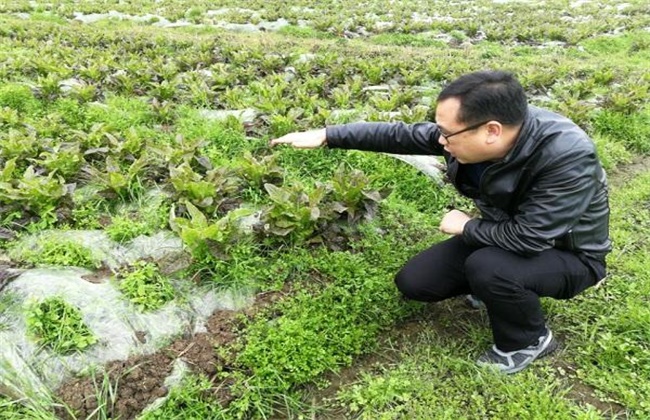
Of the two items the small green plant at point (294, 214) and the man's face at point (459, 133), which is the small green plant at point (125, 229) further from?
the man's face at point (459, 133)

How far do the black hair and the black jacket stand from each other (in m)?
0.19

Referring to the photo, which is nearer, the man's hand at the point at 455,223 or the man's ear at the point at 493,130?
the man's ear at the point at 493,130

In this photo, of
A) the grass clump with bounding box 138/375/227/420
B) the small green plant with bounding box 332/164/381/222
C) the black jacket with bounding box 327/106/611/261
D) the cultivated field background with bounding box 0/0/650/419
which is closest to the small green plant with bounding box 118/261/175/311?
the cultivated field background with bounding box 0/0/650/419

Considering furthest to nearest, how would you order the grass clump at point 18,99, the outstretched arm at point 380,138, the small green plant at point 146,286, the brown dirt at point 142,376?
the grass clump at point 18,99 < the outstretched arm at point 380,138 < the small green plant at point 146,286 < the brown dirt at point 142,376

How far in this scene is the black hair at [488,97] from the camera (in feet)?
8.96

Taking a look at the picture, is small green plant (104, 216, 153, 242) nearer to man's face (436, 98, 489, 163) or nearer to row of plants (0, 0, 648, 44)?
man's face (436, 98, 489, 163)

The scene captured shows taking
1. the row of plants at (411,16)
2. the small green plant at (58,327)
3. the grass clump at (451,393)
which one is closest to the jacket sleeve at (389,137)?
the grass clump at (451,393)

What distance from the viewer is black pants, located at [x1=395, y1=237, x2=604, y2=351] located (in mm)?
3104

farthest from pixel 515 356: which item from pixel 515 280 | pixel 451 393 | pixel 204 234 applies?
pixel 204 234

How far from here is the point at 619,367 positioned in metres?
3.42

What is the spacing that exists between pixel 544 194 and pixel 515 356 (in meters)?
1.17

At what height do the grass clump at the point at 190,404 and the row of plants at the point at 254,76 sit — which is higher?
the row of plants at the point at 254,76

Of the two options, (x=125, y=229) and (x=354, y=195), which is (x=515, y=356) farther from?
(x=125, y=229)

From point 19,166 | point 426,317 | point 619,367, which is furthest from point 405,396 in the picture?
point 19,166
